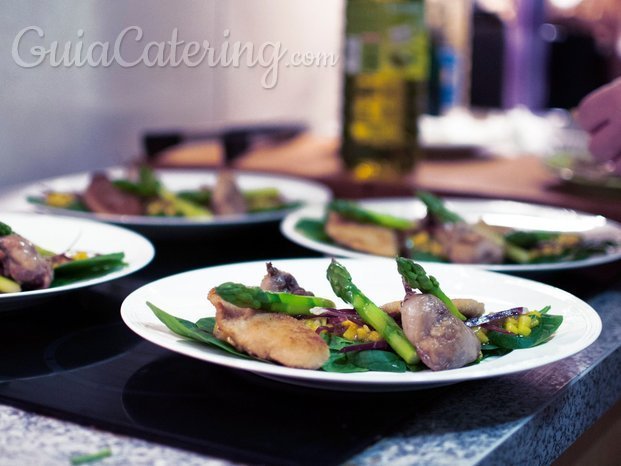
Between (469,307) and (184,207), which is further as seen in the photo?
(184,207)

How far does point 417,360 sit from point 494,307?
27 centimetres

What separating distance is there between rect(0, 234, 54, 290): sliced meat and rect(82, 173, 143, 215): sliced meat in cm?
58

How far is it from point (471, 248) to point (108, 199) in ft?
2.27

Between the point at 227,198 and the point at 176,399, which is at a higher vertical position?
the point at 227,198

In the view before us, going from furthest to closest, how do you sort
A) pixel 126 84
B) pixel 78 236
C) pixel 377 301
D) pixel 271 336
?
pixel 126 84, pixel 78 236, pixel 377 301, pixel 271 336

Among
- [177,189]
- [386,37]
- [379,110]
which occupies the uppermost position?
[386,37]

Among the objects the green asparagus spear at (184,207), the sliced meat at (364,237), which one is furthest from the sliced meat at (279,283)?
the green asparagus spear at (184,207)

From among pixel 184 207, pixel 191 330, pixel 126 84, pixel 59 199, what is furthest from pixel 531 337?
pixel 126 84

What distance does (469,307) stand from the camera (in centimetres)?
107

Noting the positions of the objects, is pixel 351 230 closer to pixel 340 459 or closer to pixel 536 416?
pixel 536 416

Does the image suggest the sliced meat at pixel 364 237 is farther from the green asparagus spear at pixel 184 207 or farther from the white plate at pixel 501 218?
the green asparagus spear at pixel 184 207

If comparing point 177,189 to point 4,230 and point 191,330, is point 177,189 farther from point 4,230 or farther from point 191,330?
point 191,330

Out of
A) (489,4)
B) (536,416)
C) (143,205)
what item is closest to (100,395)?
(536,416)

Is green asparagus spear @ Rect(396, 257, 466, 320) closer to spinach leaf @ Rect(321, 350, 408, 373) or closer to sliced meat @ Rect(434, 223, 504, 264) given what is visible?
spinach leaf @ Rect(321, 350, 408, 373)
